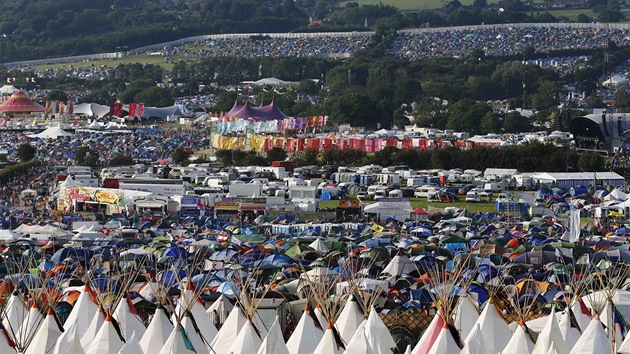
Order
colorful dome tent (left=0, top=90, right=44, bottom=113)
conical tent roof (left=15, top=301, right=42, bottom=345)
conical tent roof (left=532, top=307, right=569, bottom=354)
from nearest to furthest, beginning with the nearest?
conical tent roof (left=532, top=307, right=569, bottom=354) < conical tent roof (left=15, top=301, right=42, bottom=345) < colorful dome tent (left=0, top=90, right=44, bottom=113)

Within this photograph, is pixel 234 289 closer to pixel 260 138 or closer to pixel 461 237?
pixel 461 237

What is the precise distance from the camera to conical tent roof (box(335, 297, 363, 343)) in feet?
71.7

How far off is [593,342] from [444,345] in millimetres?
1746

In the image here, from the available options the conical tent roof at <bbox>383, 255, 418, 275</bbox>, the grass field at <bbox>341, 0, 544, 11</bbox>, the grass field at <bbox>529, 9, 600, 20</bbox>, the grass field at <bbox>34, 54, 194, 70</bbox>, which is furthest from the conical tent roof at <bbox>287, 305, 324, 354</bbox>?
the grass field at <bbox>341, 0, 544, 11</bbox>

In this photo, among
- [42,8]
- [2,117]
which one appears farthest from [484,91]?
[42,8]

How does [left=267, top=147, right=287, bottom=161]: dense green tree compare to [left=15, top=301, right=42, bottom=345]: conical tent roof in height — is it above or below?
below

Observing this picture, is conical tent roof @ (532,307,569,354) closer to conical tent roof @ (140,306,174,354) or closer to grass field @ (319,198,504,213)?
conical tent roof @ (140,306,174,354)

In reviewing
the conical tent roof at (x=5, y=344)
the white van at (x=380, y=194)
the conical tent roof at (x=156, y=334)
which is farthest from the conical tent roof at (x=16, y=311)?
the white van at (x=380, y=194)

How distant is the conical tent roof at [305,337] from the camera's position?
68.7 feet

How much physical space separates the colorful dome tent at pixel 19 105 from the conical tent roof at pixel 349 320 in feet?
265

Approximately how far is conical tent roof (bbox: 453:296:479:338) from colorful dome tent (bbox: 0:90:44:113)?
81.2 metres

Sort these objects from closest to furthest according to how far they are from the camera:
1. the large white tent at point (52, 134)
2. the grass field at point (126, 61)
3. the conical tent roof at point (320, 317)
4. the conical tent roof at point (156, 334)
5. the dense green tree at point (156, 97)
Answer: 1. the conical tent roof at point (156, 334)
2. the conical tent roof at point (320, 317)
3. the large white tent at point (52, 134)
4. the dense green tree at point (156, 97)
5. the grass field at point (126, 61)

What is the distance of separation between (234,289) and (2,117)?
79293 millimetres

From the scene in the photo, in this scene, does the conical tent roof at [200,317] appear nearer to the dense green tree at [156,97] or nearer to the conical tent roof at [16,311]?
the conical tent roof at [16,311]
